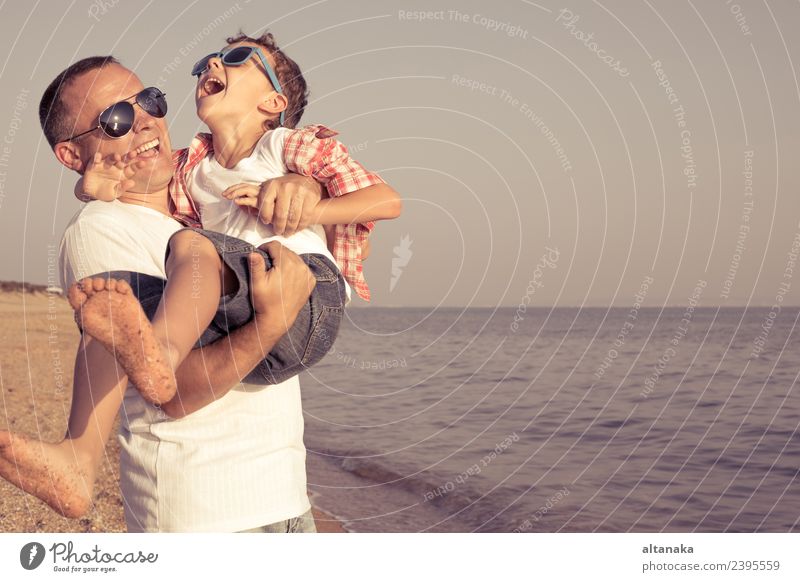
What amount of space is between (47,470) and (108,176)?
100 cm

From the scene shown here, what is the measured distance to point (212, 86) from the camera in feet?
11.3

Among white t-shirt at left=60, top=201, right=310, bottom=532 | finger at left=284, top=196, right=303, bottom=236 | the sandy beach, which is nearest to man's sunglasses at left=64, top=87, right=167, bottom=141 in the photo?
white t-shirt at left=60, top=201, right=310, bottom=532

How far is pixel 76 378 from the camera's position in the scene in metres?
2.62

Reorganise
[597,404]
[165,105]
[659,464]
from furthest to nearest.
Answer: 1. [597,404]
2. [659,464]
3. [165,105]

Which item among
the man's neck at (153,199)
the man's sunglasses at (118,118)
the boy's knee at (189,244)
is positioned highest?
the man's sunglasses at (118,118)

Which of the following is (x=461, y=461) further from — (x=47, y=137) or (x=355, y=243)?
(x=47, y=137)

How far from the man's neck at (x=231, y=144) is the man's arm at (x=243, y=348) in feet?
3.32

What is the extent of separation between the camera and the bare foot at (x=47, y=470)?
2.54 m

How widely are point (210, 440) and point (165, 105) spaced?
4.30ft

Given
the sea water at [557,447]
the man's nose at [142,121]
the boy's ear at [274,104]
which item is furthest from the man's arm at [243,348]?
the sea water at [557,447]

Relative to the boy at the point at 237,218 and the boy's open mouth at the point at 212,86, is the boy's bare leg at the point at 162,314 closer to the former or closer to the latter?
the boy at the point at 237,218

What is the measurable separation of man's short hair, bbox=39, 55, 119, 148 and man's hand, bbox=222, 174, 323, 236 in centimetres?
61
